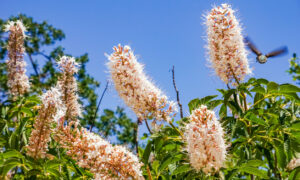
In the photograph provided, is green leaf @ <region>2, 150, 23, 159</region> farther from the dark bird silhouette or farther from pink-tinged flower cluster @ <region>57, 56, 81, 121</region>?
the dark bird silhouette

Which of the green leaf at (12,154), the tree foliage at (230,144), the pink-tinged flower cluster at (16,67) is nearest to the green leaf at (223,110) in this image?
the tree foliage at (230,144)

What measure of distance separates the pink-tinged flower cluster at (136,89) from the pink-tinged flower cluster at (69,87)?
43cm

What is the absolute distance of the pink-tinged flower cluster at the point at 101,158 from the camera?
5.87 ft

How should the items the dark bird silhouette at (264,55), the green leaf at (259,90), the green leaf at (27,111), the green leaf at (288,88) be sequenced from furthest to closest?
the dark bird silhouette at (264,55) → the green leaf at (27,111) → the green leaf at (259,90) → the green leaf at (288,88)

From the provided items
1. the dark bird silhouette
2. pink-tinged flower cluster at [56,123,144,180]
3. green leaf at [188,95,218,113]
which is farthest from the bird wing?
pink-tinged flower cluster at [56,123,144,180]

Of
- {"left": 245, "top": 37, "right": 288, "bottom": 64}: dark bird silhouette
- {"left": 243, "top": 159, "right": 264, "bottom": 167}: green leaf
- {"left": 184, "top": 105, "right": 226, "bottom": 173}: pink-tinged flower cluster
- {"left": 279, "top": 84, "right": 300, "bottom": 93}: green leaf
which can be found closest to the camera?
{"left": 184, "top": 105, "right": 226, "bottom": 173}: pink-tinged flower cluster

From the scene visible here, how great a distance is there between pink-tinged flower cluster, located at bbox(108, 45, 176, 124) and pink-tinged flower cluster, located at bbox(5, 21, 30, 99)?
1.59 m

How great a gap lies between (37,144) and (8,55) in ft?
6.70

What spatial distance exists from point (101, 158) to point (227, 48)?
4.30 feet

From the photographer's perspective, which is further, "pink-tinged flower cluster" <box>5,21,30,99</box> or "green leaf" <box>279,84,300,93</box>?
"pink-tinged flower cluster" <box>5,21,30,99</box>

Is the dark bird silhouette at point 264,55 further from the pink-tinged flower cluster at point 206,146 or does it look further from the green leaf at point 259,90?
the pink-tinged flower cluster at point 206,146

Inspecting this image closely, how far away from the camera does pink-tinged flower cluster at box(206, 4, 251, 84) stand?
2510 millimetres

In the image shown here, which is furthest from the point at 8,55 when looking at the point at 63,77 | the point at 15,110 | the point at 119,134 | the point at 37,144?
the point at 119,134

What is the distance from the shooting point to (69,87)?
2631mm
